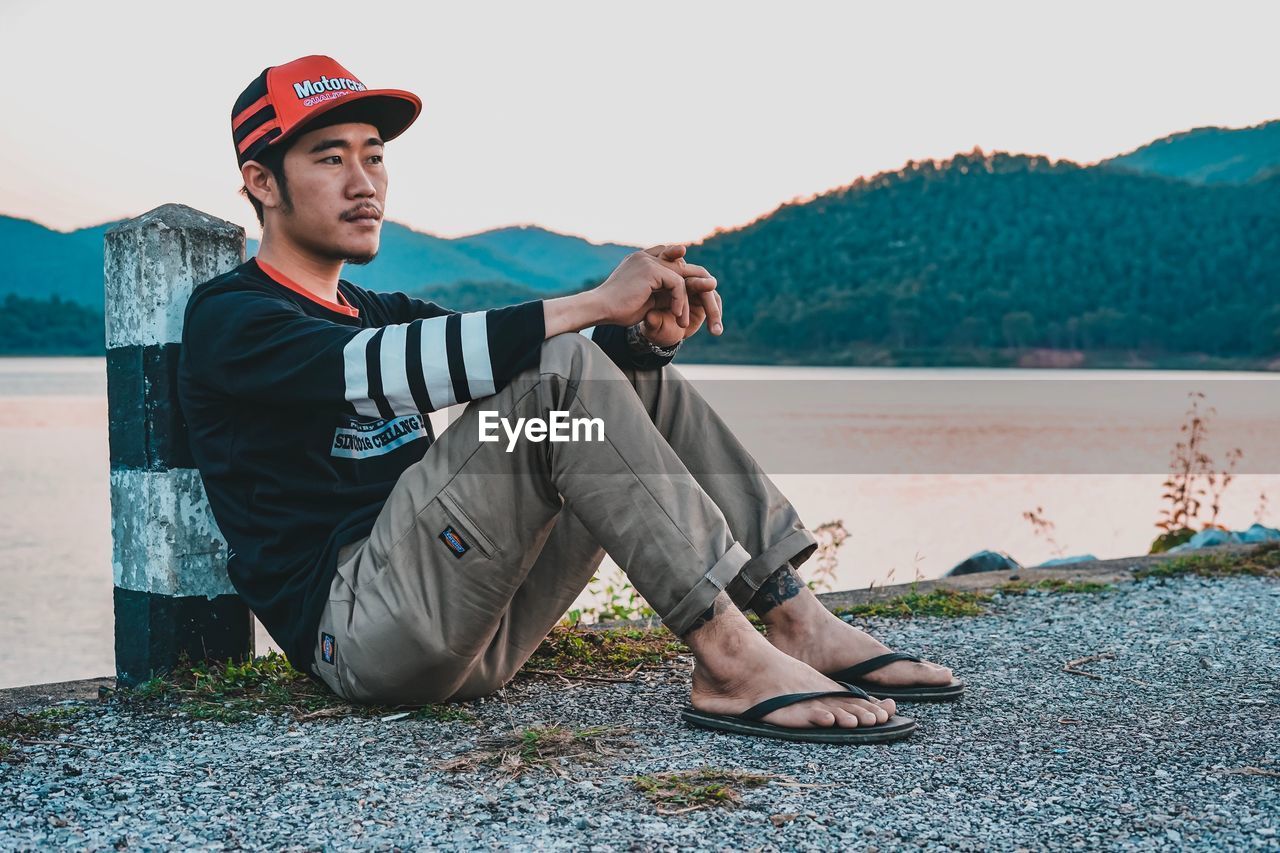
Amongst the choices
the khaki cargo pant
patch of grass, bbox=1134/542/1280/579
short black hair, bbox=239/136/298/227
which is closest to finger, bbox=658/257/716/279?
the khaki cargo pant

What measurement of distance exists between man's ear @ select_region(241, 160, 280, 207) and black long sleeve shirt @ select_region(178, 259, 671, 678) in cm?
17

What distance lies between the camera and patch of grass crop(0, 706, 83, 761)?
101 inches

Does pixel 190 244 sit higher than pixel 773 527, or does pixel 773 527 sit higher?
pixel 190 244

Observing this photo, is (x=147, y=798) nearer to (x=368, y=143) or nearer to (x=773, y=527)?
(x=773, y=527)

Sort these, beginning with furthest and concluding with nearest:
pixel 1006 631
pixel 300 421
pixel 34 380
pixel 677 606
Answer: pixel 34 380
pixel 1006 631
pixel 300 421
pixel 677 606

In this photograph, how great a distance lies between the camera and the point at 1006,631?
3998 millimetres

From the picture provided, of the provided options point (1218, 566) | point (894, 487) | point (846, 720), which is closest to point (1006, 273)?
point (894, 487)

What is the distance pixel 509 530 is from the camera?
251 centimetres

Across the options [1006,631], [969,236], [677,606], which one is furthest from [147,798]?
[969,236]

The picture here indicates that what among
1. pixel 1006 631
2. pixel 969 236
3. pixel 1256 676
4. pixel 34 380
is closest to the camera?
pixel 1256 676

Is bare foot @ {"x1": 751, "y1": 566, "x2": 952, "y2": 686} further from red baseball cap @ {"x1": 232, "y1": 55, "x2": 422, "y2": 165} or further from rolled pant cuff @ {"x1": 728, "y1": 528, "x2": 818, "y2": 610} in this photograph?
red baseball cap @ {"x1": 232, "y1": 55, "x2": 422, "y2": 165}

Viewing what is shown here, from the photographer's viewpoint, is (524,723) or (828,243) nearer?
(524,723)

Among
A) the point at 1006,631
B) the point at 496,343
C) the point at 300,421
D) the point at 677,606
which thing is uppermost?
the point at 496,343

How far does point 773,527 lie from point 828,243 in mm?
69549
